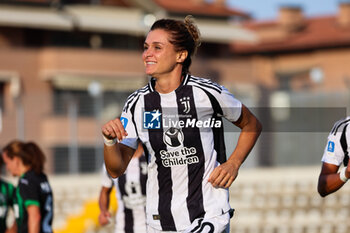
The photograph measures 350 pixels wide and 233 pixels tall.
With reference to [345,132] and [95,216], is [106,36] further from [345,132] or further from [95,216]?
[345,132]

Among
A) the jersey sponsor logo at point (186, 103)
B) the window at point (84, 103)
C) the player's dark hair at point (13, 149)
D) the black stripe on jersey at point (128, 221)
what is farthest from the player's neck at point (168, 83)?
the window at point (84, 103)

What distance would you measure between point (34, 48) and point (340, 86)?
16.4 m

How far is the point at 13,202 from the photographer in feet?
24.1

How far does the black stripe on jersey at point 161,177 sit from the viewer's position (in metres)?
5.01

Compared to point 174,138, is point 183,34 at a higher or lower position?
higher

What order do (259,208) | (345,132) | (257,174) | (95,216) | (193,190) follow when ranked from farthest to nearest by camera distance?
(257,174)
(259,208)
(95,216)
(345,132)
(193,190)

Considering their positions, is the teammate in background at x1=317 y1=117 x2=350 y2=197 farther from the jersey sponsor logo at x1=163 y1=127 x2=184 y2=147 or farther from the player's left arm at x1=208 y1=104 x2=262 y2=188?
the jersey sponsor logo at x1=163 y1=127 x2=184 y2=147

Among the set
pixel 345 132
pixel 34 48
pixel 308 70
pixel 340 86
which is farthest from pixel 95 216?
pixel 308 70

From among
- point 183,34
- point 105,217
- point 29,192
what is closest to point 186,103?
point 183,34

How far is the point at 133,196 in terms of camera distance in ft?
24.9

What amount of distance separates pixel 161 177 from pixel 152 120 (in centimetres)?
37

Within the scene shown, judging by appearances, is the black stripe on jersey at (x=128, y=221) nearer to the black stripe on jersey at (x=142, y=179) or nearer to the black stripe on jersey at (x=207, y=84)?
the black stripe on jersey at (x=142, y=179)

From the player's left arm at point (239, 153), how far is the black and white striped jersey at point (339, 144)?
27.2 inches

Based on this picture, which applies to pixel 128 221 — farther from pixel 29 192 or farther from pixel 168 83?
pixel 168 83
